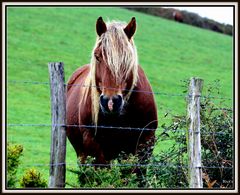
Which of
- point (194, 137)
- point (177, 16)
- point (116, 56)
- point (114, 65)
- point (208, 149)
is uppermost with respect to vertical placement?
point (177, 16)

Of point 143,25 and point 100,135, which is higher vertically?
point 143,25

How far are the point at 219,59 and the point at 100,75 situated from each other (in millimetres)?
29357

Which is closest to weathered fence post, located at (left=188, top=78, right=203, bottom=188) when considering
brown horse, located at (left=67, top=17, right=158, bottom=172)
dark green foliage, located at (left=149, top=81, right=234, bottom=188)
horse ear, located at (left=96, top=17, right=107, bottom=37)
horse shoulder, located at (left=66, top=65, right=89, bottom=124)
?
dark green foliage, located at (left=149, top=81, right=234, bottom=188)

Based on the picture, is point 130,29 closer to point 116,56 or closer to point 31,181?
point 116,56

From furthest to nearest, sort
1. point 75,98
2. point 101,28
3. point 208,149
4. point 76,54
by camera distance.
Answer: point 76,54
point 75,98
point 208,149
point 101,28

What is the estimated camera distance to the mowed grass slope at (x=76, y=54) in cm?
2211

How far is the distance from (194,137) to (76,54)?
971 inches

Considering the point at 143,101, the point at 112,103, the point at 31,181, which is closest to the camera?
the point at 31,181

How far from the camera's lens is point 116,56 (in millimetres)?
6961

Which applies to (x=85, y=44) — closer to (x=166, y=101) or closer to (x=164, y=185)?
(x=166, y=101)

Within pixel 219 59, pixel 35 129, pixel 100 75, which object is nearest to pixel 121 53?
pixel 100 75

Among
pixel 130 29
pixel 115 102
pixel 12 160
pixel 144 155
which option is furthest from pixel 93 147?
pixel 130 29

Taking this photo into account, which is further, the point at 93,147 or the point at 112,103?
the point at 93,147

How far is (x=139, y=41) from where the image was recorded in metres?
36.3
